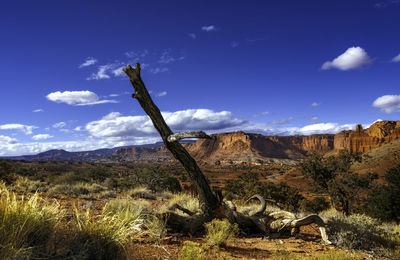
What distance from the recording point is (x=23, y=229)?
8.48 feet

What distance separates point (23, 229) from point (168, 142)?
11.7 feet

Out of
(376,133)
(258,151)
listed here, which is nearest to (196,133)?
(376,133)

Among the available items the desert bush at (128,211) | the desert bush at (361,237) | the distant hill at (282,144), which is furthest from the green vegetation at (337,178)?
the distant hill at (282,144)

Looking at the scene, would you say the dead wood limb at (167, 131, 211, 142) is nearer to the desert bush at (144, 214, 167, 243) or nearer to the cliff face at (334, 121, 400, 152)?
the desert bush at (144, 214, 167, 243)

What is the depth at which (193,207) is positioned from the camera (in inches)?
289

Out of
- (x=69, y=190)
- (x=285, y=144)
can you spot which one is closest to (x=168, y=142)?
(x=69, y=190)

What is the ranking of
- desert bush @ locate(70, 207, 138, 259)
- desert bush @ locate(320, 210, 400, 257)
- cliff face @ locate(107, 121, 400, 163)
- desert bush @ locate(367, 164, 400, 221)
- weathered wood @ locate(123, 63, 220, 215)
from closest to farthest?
1. desert bush @ locate(70, 207, 138, 259)
2. desert bush @ locate(320, 210, 400, 257)
3. weathered wood @ locate(123, 63, 220, 215)
4. desert bush @ locate(367, 164, 400, 221)
5. cliff face @ locate(107, 121, 400, 163)

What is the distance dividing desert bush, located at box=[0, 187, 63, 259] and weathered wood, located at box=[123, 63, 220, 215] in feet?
10.7

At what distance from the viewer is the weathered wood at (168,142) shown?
561 cm

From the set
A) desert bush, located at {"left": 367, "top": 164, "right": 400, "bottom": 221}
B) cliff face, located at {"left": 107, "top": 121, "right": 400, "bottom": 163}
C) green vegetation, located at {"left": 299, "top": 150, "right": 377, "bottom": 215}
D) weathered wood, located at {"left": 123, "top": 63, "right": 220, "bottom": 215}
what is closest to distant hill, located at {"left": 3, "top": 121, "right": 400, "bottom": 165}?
cliff face, located at {"left": 107, "top": 121, "right": 400, "bottom": 163}

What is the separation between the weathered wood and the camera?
18.4ft

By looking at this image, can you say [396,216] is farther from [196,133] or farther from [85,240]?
[85,240]

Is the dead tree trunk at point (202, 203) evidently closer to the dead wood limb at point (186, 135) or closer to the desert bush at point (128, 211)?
the dead wood limb at point (186, 135)

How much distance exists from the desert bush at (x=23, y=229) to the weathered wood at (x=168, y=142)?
325 centimetres
